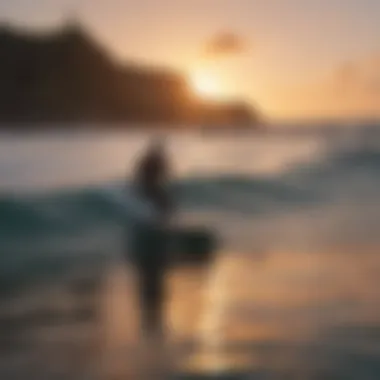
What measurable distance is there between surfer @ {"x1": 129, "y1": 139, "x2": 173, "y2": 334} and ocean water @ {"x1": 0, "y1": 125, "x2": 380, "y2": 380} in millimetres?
25

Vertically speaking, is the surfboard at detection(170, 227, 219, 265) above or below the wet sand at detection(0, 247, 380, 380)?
above

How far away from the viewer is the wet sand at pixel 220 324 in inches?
58.4

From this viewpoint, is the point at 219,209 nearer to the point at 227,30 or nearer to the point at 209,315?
the point at 209,315

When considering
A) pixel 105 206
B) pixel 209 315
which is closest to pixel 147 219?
pixel 105 206

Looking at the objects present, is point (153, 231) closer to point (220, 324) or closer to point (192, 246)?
point (192, 246)

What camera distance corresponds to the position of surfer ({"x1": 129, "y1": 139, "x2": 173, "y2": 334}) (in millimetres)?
1562

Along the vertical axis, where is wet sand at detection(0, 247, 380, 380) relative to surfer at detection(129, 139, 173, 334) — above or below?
below

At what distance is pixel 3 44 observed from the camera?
60.7 inches

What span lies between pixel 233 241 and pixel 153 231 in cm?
15

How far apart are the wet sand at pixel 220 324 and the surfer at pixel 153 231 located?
0.02 meters

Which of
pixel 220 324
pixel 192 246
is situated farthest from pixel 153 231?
pixel 220 324

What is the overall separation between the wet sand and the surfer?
2 cm

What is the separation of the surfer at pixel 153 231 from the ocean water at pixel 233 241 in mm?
25

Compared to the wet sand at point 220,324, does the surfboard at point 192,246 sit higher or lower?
higher
